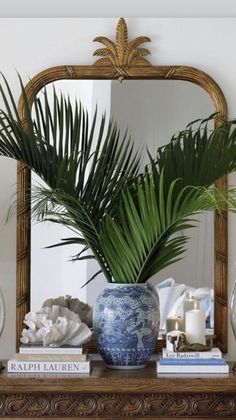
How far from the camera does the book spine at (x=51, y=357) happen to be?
300 centimetres

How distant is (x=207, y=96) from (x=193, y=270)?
0.66 m

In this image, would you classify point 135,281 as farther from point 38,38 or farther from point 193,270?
point 38,38

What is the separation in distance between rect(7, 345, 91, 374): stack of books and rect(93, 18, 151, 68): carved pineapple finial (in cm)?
110

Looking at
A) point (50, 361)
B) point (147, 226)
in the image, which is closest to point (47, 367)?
point (50, 361)

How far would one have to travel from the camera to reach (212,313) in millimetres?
3338

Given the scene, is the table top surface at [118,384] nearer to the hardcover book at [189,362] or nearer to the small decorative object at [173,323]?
the hardcover book at [189,362]

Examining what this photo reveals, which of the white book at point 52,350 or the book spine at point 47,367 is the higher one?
the white book at point 52,350

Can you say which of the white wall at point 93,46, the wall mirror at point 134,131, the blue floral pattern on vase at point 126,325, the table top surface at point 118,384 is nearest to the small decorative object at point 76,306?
the wall mirror at point 134,131

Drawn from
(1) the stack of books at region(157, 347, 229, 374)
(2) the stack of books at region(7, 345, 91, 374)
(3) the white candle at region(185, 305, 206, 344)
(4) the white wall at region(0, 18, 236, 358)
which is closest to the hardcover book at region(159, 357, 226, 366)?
(1) the stack of books at region(157, 347, 229, 374)

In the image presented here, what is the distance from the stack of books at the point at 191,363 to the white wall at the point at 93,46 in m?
1.07

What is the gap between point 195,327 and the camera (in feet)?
10.2

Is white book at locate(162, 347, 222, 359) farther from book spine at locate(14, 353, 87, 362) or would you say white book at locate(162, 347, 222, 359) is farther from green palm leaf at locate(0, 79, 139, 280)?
green palm leaf at locate(0, 79, 139, 280)

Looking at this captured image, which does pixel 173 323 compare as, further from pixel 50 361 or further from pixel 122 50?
pixel 122 50

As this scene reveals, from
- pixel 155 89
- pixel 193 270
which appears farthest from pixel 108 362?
pixel 155 89
